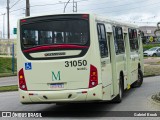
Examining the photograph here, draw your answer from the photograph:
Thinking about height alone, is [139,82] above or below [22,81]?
below

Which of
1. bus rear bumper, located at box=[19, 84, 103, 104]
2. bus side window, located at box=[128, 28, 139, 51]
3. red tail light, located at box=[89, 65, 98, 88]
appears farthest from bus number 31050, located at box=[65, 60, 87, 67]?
bus side window, located at box=[128, 28, 139, 51]

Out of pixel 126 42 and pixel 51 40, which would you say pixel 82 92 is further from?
pixel 126 42

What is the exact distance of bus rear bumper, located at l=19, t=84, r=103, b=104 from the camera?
11828 mm

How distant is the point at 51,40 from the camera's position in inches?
486

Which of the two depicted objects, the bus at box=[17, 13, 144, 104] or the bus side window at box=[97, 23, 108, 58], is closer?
the bus at box=[17, 13, 144, 104]

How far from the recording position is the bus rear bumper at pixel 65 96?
11.8 m

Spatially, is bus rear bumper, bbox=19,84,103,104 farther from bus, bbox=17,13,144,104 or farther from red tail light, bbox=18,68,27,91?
red tail light, bbox=18,68,27,91

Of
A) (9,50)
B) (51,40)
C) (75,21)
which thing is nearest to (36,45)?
(51,40)

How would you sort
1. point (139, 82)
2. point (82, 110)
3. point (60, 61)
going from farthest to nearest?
1. point (139, 82)
2. point (82, 110)
3. point (60, 61)

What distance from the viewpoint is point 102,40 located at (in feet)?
41.9

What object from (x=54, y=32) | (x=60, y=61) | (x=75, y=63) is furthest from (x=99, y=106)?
(x=54, y=32)

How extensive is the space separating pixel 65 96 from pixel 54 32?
5.96 feet

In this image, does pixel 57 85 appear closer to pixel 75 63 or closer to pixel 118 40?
pixel 75 63

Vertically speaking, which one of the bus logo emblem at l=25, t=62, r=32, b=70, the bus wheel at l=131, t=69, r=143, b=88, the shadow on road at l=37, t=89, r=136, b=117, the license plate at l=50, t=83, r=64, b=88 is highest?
the bus logo emblem at l=25, t=62, r=32, b=70
